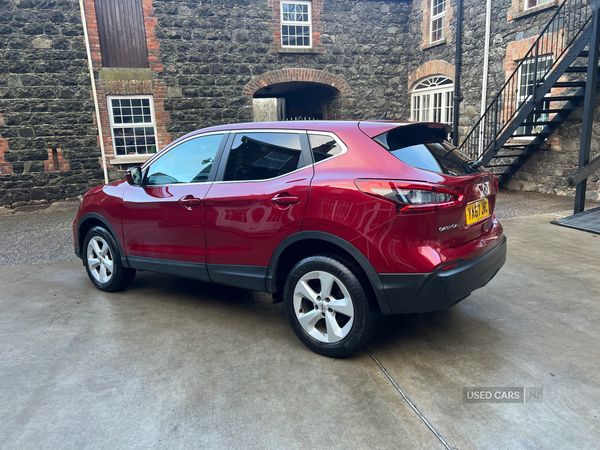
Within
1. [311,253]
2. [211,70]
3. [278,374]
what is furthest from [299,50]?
[278,374]

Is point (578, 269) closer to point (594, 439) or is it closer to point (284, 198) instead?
point (594, 439)

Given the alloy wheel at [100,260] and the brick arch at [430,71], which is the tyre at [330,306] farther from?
the brick arch at [430,71]

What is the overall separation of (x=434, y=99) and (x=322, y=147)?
1088cm

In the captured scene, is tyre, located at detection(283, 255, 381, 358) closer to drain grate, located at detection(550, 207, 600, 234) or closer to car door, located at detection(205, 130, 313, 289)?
car door, located at detection(205, 130, 313, 289)

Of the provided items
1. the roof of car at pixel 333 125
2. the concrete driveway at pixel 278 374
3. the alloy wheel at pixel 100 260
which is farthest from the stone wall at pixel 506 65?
the alloy wheel at pixel 100 260

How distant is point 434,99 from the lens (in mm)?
12969

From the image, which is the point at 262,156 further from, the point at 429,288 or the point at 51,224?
the point at 51,224

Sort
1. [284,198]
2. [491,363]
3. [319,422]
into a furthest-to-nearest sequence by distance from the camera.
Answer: [284,198] → [491,363] → [319,422]

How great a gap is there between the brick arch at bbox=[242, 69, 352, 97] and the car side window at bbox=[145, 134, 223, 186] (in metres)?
8.48

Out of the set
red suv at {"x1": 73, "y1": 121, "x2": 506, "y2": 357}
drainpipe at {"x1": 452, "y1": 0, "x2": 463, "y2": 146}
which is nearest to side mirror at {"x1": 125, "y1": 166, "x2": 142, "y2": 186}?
red suv at {"x1": 73, "y1": 121, "x2": 506, "y2": 357}

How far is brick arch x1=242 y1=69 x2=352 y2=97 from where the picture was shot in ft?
40.2

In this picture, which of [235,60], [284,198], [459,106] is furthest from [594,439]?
[235,60]

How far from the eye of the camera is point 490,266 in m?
3.21

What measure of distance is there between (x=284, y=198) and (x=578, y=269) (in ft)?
12.2
